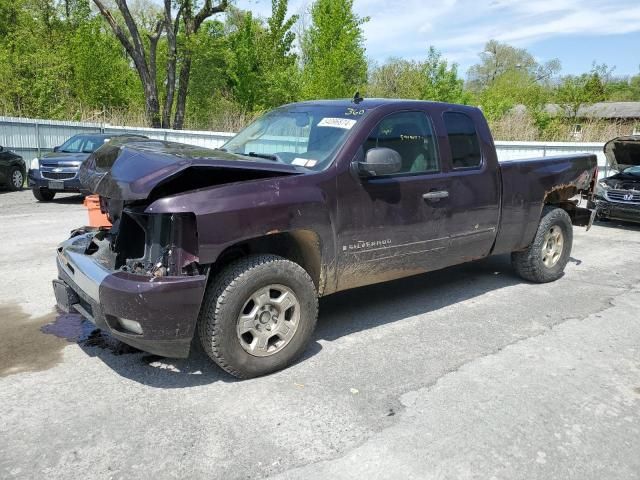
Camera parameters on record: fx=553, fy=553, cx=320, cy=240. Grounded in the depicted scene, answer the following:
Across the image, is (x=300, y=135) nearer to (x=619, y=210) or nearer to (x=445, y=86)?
(x=619, y=210)

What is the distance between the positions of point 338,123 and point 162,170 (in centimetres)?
168

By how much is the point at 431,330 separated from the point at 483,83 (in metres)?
63.8

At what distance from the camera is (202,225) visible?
3342mm

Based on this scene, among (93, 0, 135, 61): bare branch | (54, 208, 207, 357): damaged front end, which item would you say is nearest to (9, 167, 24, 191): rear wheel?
(93, 0, 135, 61): bare branch

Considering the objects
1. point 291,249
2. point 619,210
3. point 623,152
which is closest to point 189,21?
point 623,152

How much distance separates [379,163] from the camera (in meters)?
4.08

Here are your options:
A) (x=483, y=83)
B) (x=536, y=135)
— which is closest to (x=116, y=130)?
(x=536, y=135)

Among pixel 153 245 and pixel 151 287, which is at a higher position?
pixel 153 245

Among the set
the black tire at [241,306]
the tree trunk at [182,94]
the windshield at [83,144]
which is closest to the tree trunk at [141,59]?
the tree trunk at [182,94]

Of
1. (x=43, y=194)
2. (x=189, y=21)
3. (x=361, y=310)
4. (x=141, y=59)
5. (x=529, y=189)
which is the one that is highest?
(x=189, y=21)

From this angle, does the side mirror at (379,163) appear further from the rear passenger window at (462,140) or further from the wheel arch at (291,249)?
the rear passenger window at (462,140)

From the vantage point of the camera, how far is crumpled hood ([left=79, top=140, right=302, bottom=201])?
334 centimetres

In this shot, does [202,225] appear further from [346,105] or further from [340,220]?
[346,105]

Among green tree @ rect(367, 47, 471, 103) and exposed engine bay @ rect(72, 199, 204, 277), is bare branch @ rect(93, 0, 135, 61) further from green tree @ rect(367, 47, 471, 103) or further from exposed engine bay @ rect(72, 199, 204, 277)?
exposed engine bay @ rect(72, 199, 204, 277)
